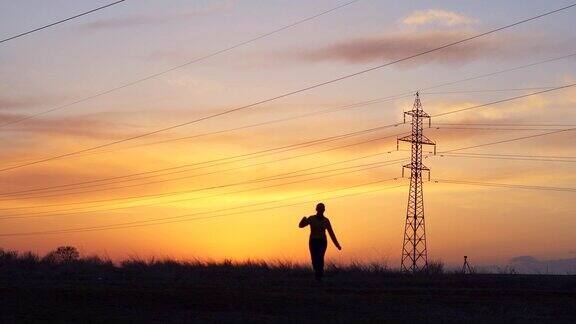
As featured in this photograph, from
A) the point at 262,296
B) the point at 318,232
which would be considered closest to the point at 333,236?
the point at 318,232

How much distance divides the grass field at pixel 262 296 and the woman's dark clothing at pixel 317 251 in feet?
1.52

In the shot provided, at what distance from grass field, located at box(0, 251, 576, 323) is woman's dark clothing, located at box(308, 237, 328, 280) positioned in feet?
1.52

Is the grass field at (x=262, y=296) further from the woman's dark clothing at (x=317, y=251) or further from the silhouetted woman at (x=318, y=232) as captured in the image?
the silhouetted woman at (x=318, y=232)

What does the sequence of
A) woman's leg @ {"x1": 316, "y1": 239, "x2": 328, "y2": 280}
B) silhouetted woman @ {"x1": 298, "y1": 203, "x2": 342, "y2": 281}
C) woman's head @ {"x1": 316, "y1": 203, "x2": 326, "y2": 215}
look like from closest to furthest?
woman's leg @ {"x1": 316, "y1": 239, "x2": 328, "y2": 280} < silhouetted woman @ {"x1": 298, "y1": 203, "x2": 342, "y2": 281} < woman's head @ {"x1": 316, "y1": 203, "x2": 326, "y2": 215}

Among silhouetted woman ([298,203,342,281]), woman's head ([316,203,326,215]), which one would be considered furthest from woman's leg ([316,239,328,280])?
woman's head ([316,203,326,215])

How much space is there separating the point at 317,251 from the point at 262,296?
7759 mm

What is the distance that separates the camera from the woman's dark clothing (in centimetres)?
2561

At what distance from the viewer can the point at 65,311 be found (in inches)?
594

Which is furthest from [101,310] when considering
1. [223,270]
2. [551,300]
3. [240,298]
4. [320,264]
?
[223,270]

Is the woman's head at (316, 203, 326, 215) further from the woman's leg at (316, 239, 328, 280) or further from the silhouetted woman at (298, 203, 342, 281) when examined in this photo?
the woman's leg at (316, 239, 328, 280)

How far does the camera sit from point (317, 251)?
1023 inches

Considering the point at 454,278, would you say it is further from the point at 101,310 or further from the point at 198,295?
the point at 101,310

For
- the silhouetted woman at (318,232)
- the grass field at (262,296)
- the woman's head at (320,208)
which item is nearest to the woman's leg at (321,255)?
the silhouetted woman at (318,232)

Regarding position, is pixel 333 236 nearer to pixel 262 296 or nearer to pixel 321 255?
pixel 321 255
